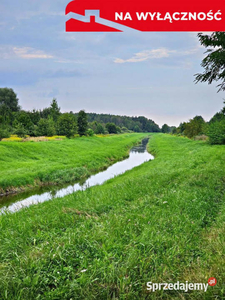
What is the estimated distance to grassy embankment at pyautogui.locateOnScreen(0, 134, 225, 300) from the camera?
2.70m

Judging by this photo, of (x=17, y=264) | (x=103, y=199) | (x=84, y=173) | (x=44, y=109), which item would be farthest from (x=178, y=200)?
(x=44, y=109)

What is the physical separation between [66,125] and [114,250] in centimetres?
4068

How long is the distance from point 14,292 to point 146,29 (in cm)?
754

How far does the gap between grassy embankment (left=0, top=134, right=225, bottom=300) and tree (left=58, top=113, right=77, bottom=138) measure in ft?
122

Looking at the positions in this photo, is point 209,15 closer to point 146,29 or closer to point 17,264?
point 146,29

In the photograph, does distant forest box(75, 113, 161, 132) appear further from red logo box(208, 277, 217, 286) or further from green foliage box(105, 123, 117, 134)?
red logo box(208, 277, 217, 286)

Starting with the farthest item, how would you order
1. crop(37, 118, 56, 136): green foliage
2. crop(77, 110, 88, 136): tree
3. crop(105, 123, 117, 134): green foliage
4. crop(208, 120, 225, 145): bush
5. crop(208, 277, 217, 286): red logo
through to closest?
crop(105, 123, 117, 134): green foliage < crop(77, 110, 88, 136): tree < crop(37, 118, 56, 136): green foliage < crop(208, 120, 225, 145): bush < crop(208, 277, 217, 286): red logo

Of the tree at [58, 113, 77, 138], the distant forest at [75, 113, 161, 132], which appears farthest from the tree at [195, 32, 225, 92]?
the distant forest at [75, 113, 161, 132]

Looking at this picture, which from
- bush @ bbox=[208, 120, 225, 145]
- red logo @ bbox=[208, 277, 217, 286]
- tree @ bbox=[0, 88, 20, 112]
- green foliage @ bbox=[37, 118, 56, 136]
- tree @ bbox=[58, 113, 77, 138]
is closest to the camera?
red logo @ bbox=[208, 277, 217, 286]

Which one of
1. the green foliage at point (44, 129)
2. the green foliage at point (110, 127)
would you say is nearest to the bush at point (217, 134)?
the green foliage at point (44, 129)

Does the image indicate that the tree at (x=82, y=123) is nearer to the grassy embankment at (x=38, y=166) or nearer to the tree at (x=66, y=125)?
the tree at (x=66, y=125)
